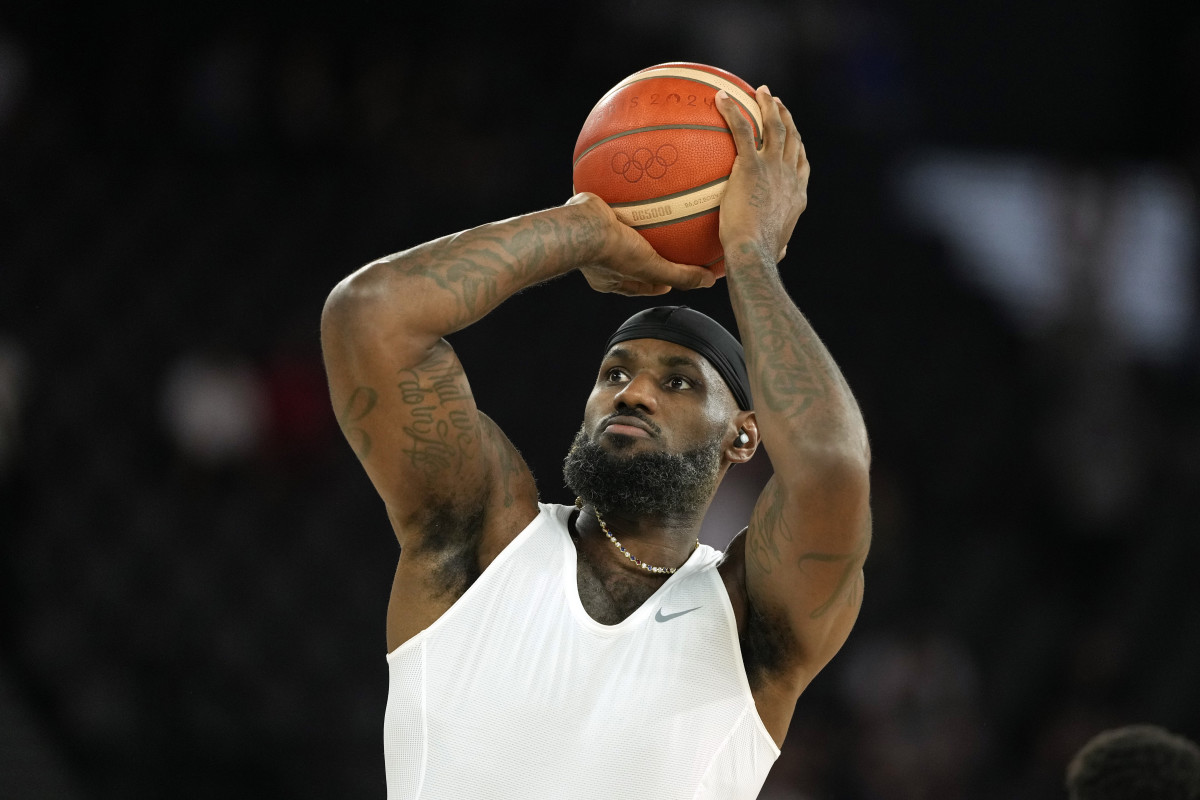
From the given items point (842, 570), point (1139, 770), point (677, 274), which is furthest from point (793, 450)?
point (1139, 770)

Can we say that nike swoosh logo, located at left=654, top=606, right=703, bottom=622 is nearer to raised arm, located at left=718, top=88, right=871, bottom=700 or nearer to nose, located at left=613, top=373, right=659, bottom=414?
raised arm, located at left=718, top=88, right=871, bottom=700

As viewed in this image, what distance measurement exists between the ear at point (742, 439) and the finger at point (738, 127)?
720 mm

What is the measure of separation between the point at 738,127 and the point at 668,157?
19cm

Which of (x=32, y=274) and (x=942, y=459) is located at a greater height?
(x=32, y=274)

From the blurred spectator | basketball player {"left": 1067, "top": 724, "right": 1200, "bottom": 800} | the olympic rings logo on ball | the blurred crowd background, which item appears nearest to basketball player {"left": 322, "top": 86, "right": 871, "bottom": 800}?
the olympic rings logo on ball

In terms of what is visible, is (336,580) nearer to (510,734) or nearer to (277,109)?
(277,109)

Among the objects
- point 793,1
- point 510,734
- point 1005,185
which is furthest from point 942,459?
point 510,734

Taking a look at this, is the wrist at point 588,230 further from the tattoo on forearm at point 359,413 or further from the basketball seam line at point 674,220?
the tattoo on forearm at point 359,413

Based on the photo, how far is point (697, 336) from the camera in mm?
3283

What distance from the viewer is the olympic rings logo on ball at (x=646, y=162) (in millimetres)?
2984

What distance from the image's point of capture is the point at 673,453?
313 cm

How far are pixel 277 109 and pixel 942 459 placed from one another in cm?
457

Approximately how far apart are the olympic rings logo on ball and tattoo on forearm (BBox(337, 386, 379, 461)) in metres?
0.81

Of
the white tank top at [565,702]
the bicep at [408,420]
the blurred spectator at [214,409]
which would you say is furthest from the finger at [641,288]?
the blurred spectator at [214,409]
